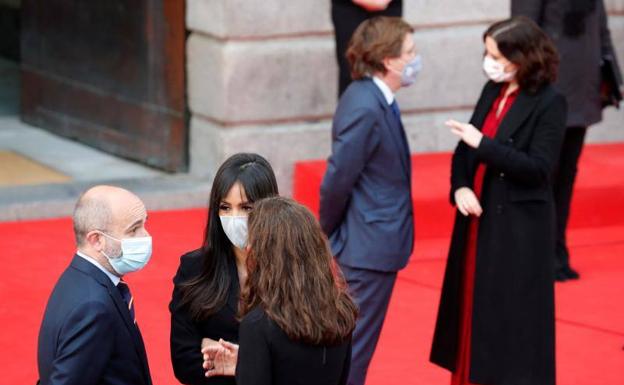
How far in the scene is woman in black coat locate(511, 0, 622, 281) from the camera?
811 centimetres

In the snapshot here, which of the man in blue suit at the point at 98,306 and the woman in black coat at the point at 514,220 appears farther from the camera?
the woman in black coat at the point at 514,220

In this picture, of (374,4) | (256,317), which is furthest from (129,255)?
(374,4)

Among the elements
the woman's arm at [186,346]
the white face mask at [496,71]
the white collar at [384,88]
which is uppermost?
the white face mask at [496,71]

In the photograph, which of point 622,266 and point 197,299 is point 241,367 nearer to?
point 197,299

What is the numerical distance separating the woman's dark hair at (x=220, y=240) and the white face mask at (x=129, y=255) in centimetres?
18

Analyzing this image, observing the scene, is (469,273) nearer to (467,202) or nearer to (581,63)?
(467,202)

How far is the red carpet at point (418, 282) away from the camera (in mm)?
6703

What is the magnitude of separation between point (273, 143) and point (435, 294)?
1845 millimetres

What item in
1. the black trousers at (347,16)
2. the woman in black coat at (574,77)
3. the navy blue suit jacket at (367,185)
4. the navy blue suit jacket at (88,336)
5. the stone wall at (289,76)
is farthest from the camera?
the stone wall at (289,76)

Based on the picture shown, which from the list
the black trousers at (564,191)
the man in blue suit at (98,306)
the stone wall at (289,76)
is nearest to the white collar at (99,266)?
the man in blue suit at (98,306)

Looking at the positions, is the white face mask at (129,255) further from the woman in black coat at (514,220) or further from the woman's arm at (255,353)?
the woman in black coat at (514,220)

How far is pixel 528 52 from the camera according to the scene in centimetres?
589

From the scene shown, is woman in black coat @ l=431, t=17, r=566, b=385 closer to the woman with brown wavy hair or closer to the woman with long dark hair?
the woman with long dark hair

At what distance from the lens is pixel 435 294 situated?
7887mm
